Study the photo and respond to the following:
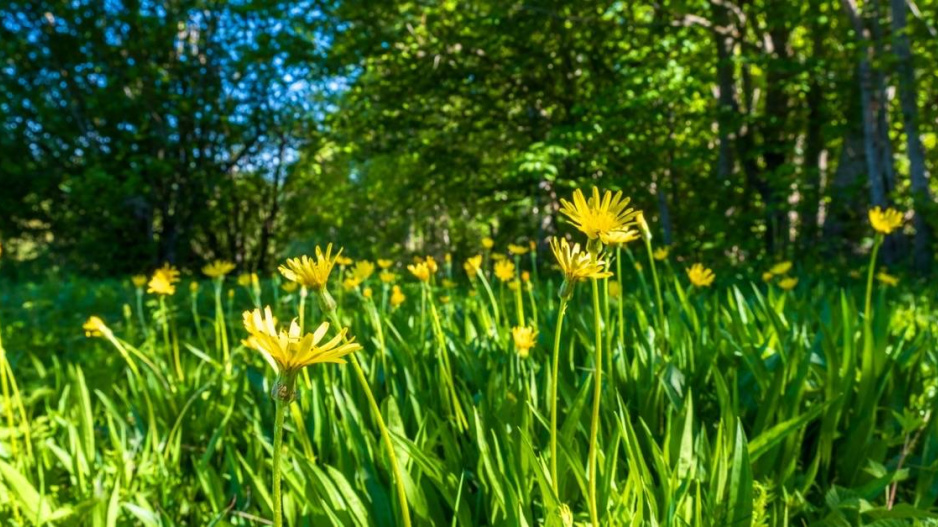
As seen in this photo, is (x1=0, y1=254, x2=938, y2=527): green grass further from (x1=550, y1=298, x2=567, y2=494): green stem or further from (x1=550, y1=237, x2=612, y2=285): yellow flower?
(x1=550, y1=237, x2=612, y2=285): yellow flower

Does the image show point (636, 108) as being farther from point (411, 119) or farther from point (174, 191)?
→ point (174, 191)

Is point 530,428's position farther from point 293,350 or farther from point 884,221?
point 884,221

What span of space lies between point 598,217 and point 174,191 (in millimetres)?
10893

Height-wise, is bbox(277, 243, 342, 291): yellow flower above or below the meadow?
above

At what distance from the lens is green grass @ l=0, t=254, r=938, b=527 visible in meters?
0.95

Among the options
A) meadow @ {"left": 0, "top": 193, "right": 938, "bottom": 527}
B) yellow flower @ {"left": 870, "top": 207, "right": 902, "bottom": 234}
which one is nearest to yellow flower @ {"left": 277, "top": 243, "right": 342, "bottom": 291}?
meadow @ {"left": 0, "top": 193, "right": 938, "bottom": 527}

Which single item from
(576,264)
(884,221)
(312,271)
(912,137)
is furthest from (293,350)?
(912,137)

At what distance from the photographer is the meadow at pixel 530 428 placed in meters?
0.87

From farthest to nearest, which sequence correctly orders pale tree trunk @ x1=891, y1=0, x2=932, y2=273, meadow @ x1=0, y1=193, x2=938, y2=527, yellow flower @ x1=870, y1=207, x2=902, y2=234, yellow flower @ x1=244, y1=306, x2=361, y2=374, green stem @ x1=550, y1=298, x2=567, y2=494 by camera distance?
pale tree trunk @ x1=891, y1=0, x2=932, y2=273, yellow flower @ x1=870, y1=207, x2=902, y2=234, meadow @ x1=0, y1=193, x2=938, y2=527, green stem @ x1=550, y1=298, x2=567, y2=494, yellow flower @ x1=244, y1=306, x2=361, y2=374

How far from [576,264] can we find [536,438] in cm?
60

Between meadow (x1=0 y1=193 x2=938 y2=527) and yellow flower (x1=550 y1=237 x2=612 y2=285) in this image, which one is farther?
A: meadow (x1=0 y1=193 x2=938 y2=527)

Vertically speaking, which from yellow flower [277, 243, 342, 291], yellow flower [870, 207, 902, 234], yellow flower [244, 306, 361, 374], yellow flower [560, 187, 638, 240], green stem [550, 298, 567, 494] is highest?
yellow flower [560, 187, 638, 240]

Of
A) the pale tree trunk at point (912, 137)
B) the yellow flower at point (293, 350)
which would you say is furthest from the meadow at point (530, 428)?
the pale tree trunk at point (912, 137)

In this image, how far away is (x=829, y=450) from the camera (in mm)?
1257
